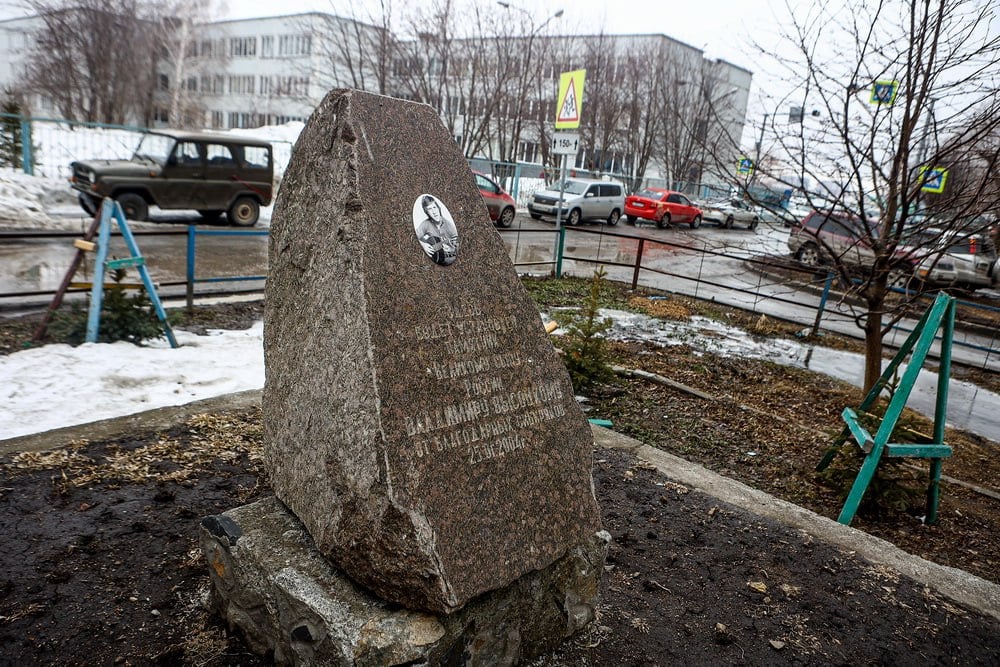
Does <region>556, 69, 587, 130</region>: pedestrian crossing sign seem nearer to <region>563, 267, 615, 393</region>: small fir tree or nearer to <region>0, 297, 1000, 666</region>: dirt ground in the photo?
<region>563, 267, 615, 393</region>: small fir tree

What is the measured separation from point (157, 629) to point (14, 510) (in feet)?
4.10

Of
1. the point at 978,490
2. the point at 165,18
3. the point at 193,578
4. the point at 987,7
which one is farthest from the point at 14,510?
the point at 165,18

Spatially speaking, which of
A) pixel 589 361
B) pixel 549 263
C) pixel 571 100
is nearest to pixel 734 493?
pixel 589 361

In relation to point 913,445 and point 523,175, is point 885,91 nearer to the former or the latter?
point 913,445

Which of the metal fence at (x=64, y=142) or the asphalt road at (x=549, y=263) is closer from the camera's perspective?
the asphalt road at (x=549, y=263)

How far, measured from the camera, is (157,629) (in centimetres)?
270

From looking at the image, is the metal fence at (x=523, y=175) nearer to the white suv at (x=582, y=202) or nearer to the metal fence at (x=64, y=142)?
the white suv at (x=582, y=202)

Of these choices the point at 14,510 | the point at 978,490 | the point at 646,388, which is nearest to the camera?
the point at 14,510

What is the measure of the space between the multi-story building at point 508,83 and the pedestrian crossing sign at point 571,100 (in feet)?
14.8

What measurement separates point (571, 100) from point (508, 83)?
1610 cm

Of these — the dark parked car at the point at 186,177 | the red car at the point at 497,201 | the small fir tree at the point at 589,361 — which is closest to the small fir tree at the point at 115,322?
the small fir tree at the point at 589,361

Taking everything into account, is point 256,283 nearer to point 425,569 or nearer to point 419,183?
point 419,183


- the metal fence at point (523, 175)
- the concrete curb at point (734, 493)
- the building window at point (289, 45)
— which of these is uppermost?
the building window at point (289, 45)

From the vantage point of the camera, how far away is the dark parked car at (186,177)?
13336 mm
